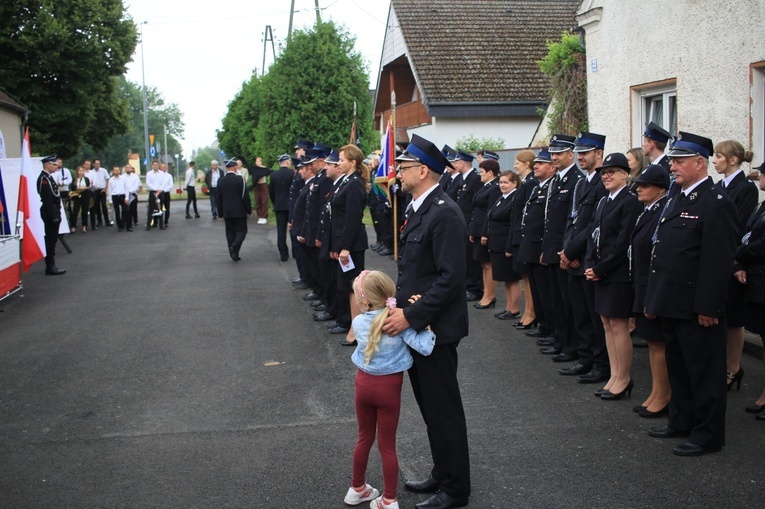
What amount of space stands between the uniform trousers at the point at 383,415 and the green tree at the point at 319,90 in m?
22.8

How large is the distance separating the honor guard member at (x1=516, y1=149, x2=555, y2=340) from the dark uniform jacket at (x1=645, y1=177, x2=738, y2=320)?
3018 mm

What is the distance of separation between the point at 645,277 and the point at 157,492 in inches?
150

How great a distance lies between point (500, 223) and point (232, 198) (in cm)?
817

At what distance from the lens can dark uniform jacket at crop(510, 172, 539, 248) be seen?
9805 mm

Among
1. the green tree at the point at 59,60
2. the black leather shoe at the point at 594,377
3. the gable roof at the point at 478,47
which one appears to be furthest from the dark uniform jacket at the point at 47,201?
the green tree at the point at 59,60

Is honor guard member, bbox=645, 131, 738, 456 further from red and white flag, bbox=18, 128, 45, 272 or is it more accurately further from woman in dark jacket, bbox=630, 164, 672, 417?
red and white flag, bbox=18, 128, 45, 272

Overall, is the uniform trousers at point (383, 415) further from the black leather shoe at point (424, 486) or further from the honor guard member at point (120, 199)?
the honor guard member at point (120, 199)

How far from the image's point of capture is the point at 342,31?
93.2ft

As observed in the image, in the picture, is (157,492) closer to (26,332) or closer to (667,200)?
(667,200)

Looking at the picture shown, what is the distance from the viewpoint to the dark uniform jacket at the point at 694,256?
223 inches

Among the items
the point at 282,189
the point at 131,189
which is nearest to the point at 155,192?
the point at 131,189

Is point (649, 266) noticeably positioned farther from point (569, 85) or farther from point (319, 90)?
point (319, 90)

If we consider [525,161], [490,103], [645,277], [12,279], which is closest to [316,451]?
[645,277]

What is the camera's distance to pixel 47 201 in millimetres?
15938
